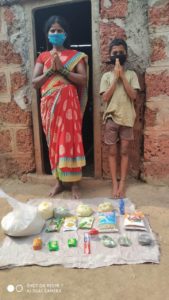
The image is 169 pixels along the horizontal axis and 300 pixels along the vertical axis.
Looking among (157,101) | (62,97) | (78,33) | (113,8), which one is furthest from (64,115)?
(78,33)

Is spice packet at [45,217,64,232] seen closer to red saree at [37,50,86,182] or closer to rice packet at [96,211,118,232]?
rice packet at [96,211,118,232]

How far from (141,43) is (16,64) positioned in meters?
1.39

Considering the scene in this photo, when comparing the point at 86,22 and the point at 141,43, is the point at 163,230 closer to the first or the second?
the point at 141,43

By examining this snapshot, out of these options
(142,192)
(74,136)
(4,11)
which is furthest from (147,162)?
(4,11)

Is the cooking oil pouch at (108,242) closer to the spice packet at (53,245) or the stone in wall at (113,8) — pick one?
the spice packet at (53,245)

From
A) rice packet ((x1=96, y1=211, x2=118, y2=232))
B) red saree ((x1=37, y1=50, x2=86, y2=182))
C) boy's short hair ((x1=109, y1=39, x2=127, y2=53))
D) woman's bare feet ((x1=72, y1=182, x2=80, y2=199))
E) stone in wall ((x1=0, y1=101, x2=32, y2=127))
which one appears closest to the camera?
rice packet ((x1=96, y1=211, x2=118, y2=232))

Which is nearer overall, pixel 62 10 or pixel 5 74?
pixel 5 74

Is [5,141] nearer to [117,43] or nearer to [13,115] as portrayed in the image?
[13,115]

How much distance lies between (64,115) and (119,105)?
0.55 m

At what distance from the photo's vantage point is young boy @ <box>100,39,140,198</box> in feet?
8.91

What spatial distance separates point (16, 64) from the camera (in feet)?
10.6

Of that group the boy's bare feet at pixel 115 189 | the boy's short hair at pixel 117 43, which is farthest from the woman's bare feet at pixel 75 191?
the boy's short hair at pixel 117 43

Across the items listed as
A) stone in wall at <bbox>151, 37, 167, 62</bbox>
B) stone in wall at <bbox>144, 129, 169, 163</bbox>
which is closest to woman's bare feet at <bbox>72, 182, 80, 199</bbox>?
stone in wall at <bbox>144, 129, 169, 163</bbox>

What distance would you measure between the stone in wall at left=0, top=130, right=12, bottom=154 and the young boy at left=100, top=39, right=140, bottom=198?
1198mm
